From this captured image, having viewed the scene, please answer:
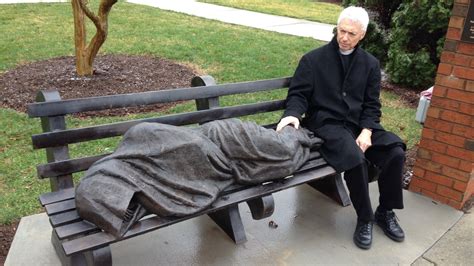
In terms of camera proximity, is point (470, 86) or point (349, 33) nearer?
point (349, 33)

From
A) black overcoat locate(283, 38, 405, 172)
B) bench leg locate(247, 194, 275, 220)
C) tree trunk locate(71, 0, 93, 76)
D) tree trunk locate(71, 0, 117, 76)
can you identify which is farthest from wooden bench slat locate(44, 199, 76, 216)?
tree trunk locate(71, 0, 93, 76)

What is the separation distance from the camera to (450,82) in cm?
337

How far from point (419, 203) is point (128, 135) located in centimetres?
233

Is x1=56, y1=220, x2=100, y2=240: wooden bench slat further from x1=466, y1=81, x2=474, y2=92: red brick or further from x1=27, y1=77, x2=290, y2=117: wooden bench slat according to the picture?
x1=466, y1=81, x2=474, y2=92: red brick

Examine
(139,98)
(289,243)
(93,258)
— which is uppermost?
(139,98)

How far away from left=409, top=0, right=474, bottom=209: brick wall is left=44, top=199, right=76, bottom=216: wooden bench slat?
2.59 m

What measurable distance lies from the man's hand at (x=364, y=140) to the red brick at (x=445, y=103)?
683mm

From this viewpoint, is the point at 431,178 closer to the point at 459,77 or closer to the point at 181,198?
the point at 459,77

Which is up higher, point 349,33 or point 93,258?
point 349,33

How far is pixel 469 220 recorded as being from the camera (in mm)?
3432

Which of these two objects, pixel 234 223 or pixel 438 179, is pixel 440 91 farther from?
pixel 234 223

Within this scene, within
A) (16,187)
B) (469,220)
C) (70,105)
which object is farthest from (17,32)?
(469,220)

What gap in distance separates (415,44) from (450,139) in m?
3.52

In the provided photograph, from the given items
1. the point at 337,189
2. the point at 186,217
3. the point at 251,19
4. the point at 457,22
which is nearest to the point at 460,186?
the point at 337,189
